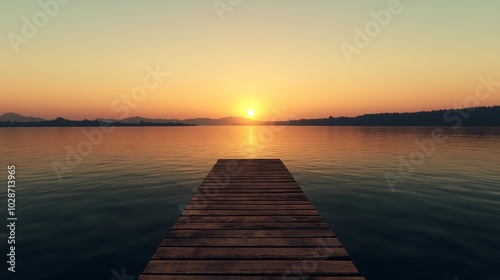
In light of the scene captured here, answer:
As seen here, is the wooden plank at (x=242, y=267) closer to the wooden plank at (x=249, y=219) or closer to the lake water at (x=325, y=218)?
the wooden plank at (x=249, y=219)

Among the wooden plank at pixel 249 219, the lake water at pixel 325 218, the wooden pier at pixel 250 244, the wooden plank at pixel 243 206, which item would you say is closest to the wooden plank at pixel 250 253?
the wooden pier at pixel 250 244

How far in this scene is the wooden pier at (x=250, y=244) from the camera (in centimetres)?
371

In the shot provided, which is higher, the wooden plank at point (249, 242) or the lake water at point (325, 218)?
the wooden plank at point (249, 242)

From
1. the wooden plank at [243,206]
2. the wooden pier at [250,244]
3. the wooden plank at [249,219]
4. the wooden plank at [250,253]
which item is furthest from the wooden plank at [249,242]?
the wooden plank at [243,206]

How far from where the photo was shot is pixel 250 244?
4.53 metres

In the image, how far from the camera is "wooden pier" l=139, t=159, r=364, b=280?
3.71 metres

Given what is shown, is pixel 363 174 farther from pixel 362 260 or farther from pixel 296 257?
pixel 296 257

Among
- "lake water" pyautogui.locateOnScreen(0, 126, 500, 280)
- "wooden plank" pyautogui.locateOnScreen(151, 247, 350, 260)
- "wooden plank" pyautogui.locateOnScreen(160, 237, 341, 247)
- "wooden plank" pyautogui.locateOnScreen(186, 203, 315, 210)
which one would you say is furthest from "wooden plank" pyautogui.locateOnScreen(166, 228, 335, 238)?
"lake water" pyautogui.locateOnScreen(0, 126, 500, 280)

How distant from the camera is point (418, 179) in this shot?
14.2 m

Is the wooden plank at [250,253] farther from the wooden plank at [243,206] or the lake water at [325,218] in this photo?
the wooden plank at [243,206]

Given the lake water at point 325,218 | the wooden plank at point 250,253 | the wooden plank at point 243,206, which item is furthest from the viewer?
the wooden plank at point 243,206

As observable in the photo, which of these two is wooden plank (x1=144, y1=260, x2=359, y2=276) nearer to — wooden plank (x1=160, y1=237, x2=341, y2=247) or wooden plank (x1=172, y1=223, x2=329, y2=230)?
wooden plank (x1=160, y1=237, x2=341, y2=247)

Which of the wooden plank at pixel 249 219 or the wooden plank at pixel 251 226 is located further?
the wooden plank at pixel 249 219

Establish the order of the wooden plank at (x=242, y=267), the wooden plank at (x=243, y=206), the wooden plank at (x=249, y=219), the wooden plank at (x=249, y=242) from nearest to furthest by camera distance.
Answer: the wooden plank at (x=242, y=267)
the wooden plank at (x=249, y=242)
the wooden plank at (x=249, y=219)
the wooden plank at (x=243, y=206)
